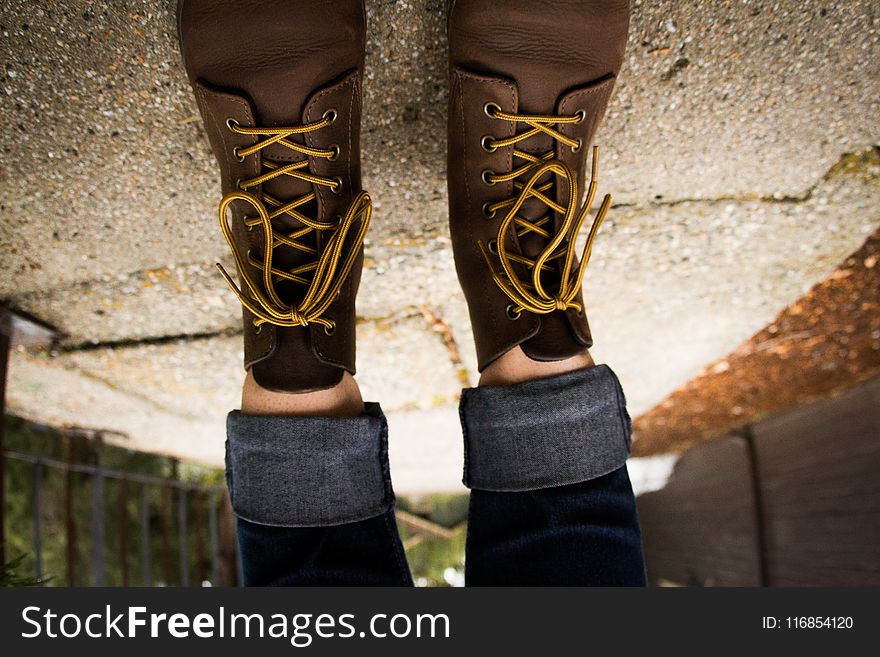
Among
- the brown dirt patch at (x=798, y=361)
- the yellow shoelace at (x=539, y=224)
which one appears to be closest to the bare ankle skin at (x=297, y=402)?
the yellow shoelace at (x=539, y=224)

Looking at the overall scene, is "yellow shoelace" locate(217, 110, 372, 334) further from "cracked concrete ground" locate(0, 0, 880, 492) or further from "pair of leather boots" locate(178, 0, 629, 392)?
"cracked concrete ground" locate(0, 0, 880, 492)

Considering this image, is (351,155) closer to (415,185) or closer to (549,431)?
(415,185)

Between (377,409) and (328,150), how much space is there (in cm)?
42

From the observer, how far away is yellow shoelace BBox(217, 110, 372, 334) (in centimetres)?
96

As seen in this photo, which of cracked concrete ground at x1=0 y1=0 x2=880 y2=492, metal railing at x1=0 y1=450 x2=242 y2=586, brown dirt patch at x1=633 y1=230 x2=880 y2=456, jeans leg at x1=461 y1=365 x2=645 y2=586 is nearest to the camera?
jeans leg at x1=461 y1=365 x2=645 y2=586

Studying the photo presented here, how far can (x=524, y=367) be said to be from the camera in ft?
3.25

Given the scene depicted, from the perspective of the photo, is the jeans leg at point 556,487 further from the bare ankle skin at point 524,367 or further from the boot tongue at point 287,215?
the boot tongue at point 287,215

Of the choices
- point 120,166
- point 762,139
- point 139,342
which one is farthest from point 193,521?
point 762,139

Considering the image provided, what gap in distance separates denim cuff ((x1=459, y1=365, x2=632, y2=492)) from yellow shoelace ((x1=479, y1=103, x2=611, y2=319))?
0.41 ft

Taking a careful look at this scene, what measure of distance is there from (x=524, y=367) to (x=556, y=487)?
187mm

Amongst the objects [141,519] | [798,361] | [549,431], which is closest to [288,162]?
[549,431]

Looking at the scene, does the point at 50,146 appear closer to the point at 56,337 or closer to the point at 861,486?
the point at 56,337

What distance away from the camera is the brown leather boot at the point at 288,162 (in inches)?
37.1

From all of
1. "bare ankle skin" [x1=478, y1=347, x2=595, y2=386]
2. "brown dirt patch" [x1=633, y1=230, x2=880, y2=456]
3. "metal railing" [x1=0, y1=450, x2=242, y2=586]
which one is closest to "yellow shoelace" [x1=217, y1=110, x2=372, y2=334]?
"bare ankle skin" [x1=478, y1=347, x2=595, y2=386]
